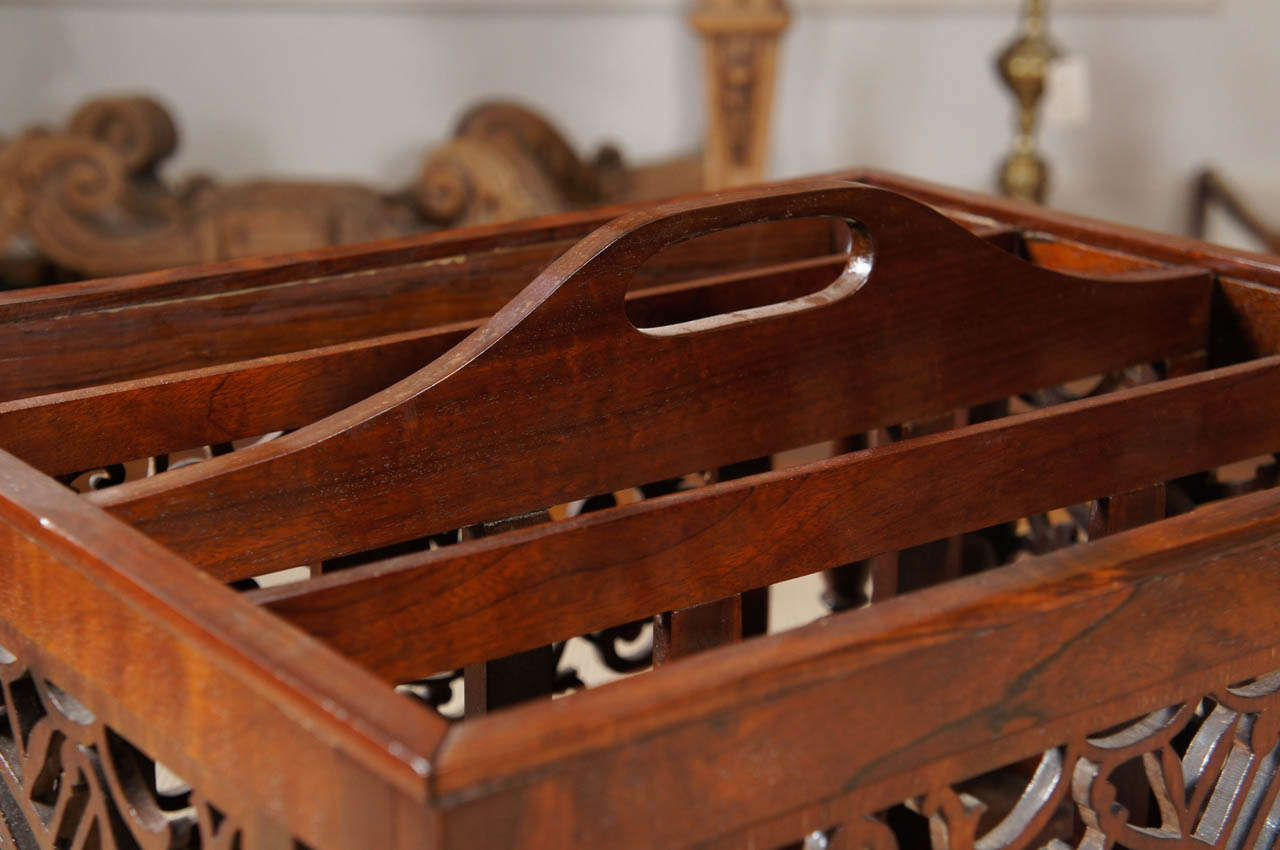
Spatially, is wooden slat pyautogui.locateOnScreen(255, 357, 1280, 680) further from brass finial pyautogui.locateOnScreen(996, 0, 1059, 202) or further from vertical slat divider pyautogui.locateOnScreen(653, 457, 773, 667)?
brass finial pyautogui.locateOnScreen(996, 0, 1059, 202)

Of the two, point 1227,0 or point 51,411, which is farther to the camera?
point 1227,0

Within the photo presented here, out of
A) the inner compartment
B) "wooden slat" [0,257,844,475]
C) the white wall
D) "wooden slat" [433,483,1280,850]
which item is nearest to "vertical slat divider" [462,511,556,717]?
the inner compartment

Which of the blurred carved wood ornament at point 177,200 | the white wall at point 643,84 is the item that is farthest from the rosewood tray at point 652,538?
the white wall at point 643,84

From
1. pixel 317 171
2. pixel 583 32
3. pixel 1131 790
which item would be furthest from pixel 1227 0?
pixel 1131 790

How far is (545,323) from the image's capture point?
846 millimetres

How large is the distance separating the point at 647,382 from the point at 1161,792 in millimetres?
357

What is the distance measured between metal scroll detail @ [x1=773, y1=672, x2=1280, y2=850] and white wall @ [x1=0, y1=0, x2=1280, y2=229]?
2.44 m

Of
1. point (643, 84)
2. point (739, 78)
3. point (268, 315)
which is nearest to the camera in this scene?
point (268, 315)

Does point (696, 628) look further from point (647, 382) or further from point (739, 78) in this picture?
point (739, 78)

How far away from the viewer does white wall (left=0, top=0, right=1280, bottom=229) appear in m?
2.88

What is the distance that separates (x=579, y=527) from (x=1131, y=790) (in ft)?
1.52

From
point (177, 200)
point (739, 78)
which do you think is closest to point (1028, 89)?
point (739, 78)

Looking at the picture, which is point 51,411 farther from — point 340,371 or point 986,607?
point 986,607

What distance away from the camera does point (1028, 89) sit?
8.93 ft
